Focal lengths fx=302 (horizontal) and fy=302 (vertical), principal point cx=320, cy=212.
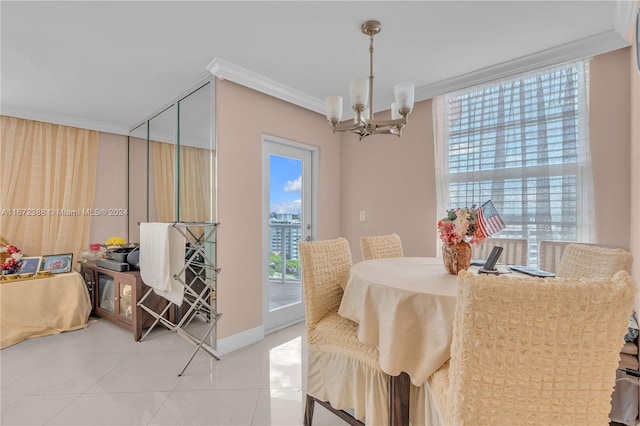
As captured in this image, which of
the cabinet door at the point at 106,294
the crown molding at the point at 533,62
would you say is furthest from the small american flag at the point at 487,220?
the cabinet door at the point at 106,294

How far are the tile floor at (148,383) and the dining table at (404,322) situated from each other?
0.72 metres

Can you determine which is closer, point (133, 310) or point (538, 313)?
point (538, 313)

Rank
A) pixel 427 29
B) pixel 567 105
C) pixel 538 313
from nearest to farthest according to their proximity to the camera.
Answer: pixel 538 313 → pixel 427 29 → pixel 567 105

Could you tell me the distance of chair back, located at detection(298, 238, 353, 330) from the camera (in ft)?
6.06

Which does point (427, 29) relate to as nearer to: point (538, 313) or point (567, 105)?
point (567, 105)

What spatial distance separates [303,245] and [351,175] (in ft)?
→ 7.28

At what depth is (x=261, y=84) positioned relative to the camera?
288 cm

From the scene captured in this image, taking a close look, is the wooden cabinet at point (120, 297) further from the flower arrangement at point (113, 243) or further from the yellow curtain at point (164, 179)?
the yellow curtain at point (164, 179)

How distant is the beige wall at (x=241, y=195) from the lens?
2707 millimetres

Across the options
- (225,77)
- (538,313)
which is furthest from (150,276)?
(538,313)

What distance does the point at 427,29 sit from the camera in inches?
82.7

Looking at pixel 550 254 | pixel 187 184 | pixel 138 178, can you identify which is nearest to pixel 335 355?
pixel 550 254

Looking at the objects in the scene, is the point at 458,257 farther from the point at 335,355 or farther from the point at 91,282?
the point at 91,282

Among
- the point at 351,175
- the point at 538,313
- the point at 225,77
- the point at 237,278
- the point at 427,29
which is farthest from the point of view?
the point at 351,175
